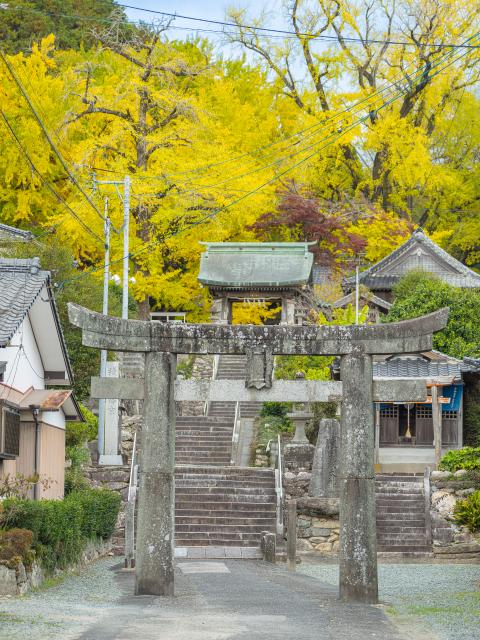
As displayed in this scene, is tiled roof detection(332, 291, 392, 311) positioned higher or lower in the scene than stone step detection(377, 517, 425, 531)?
higher

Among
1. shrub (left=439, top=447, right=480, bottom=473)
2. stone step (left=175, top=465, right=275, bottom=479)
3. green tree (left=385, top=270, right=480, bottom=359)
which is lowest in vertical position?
stone step (left=175, top=465, right=275, bottom=479)

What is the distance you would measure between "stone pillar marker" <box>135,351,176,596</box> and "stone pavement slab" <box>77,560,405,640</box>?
19.0 inches

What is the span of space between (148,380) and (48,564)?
4017 mm

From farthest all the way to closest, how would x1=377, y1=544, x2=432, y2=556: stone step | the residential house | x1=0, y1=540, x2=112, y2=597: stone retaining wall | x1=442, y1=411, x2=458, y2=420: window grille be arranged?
x1=442, y1=411, x2=458, y2=420: window grille
x1=377, y1=544, x2=432, y2=556: stone step
the residential house
x1=0, y1=540, x2=112, y2=597: stone retaining wall

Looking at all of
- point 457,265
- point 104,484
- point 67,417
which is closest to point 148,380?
point 67,417

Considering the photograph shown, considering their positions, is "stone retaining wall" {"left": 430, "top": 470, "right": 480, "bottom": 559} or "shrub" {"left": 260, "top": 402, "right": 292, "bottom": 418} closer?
"stone retaining wall" {"left": 430, "top": 470, "right": 480, "bottom": 559}

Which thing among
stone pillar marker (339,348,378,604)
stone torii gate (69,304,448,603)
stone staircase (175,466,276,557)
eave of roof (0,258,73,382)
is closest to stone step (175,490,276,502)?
stone staircase (175,466,276,557)

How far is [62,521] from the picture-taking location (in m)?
20.1

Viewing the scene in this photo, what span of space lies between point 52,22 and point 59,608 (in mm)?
49555

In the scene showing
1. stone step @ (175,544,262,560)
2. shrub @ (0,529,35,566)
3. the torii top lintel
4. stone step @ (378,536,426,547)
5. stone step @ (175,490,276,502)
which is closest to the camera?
shrub @ (0,529,35,566)

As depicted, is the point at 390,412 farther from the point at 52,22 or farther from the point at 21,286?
the point at 52,22

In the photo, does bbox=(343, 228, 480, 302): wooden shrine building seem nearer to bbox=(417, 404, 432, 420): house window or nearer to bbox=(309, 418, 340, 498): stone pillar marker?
bbox=(417, 404, 432, 420): house window

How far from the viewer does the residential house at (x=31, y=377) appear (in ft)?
71.8

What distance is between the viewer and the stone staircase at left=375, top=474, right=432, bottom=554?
28.8 m
